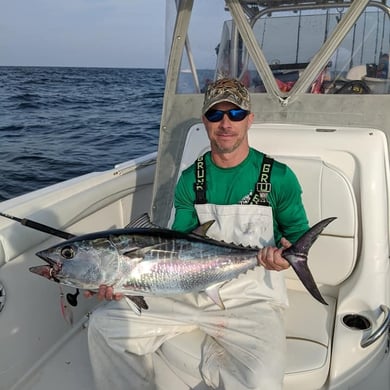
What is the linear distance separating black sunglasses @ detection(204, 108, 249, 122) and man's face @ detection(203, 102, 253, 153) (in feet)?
0.05

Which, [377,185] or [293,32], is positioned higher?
[293,32]

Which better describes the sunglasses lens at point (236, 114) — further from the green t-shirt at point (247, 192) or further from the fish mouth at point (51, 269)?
the fish mouth at point (51, 269)

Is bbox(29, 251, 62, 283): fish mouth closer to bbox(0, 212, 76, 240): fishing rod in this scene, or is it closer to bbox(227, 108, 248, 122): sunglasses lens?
bbox(0, 212, 76, 240): fishing rod

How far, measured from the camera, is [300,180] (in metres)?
2.75

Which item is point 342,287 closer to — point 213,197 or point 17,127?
point 213,197

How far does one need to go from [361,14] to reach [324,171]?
119 cm

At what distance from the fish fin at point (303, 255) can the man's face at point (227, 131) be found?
674 mm

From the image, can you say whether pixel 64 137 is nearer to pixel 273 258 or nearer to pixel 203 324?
pixel 203 324

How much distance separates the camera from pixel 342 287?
2.77m

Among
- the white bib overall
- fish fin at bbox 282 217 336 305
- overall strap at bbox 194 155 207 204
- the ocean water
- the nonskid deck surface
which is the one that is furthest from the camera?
the ocean water

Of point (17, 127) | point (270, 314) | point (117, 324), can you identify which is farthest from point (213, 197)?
point (17, 127)

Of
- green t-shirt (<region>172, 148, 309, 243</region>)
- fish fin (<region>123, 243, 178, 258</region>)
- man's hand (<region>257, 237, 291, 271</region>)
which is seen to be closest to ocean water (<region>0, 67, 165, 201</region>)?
green t-shirt (<region>172, 148, 309, 243</region>)

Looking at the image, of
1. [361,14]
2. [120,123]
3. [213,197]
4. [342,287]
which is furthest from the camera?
[120,123]

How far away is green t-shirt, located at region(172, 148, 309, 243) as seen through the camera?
2.41m
